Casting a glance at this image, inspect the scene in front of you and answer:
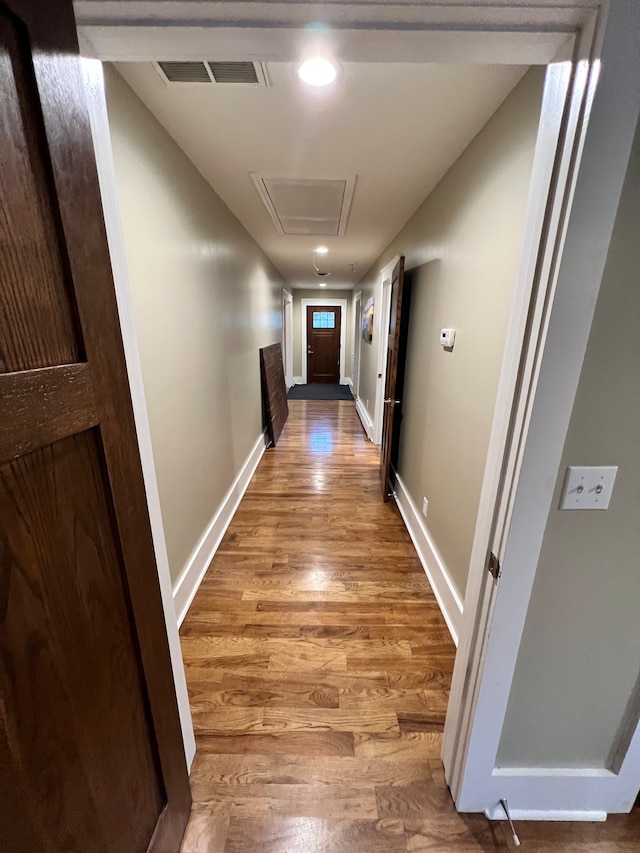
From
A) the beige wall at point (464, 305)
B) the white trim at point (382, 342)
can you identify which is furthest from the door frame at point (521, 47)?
the white trim at point (382, 342)

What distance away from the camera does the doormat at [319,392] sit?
6965 mm

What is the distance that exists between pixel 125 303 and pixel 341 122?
1.35 m

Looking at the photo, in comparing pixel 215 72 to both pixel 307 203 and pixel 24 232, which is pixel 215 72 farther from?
pixel 307 203

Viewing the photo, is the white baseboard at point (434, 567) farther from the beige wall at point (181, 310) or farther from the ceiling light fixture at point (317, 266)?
the ceiling light fixture at point (317, 266)

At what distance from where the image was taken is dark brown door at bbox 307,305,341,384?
8.32 m

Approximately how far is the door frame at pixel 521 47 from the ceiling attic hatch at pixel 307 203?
4.83 feet

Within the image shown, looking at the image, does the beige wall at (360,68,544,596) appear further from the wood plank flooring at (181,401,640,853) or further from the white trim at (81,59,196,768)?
the white trim at (81,59,196,768)

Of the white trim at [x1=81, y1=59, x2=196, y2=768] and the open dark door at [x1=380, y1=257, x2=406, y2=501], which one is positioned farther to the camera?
the open dark door at [x1=380, y1=257, x2=406, y2=501]

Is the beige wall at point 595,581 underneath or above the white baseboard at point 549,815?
above

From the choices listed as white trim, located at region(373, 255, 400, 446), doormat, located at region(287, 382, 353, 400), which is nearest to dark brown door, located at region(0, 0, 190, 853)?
white trim, located at region(373, 255, 400, 446)

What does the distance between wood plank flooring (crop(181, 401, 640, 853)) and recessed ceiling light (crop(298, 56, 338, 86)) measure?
7.59 feet

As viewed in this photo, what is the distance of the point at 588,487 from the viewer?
2.58 feet

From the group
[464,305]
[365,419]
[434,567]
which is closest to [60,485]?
[464,305]

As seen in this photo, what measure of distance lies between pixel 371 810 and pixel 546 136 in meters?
1.91
